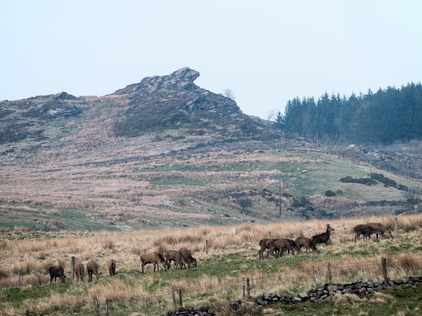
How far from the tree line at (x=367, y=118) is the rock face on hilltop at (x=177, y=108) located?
23949mm

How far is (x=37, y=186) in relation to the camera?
69.6 m

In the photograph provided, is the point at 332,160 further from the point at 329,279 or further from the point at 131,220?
the point at 329,279

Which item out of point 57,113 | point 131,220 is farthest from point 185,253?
point 57,113

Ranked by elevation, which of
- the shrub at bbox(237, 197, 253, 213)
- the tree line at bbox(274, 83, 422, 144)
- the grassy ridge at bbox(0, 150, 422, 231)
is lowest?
the shrub at bbox(237, 197, 253, 213)

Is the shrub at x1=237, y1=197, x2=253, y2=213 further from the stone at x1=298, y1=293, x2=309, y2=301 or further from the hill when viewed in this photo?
the stone at x1=298, y1=293, x2=309, y2=301

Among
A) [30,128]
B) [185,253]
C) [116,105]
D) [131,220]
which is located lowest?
[131,220]

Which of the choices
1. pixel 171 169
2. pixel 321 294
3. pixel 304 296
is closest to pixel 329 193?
pixel 171 169

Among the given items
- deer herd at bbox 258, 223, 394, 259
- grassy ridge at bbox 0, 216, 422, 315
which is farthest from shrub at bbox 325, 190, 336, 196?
deer herd at bbox 258, 223, 394, 259

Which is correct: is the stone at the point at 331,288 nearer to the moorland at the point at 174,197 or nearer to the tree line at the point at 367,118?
the moorland at the point at 174,197

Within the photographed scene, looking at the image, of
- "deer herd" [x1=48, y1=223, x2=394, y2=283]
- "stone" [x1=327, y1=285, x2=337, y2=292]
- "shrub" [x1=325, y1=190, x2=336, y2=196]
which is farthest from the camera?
"shrub" [x1=325, y1=190, x2=336, y2=196]

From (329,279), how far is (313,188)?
179 ft

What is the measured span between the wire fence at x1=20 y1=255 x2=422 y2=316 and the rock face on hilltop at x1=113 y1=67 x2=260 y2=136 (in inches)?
4167

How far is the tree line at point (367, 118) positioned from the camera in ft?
396

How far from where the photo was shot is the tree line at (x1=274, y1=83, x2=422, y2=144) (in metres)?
121
